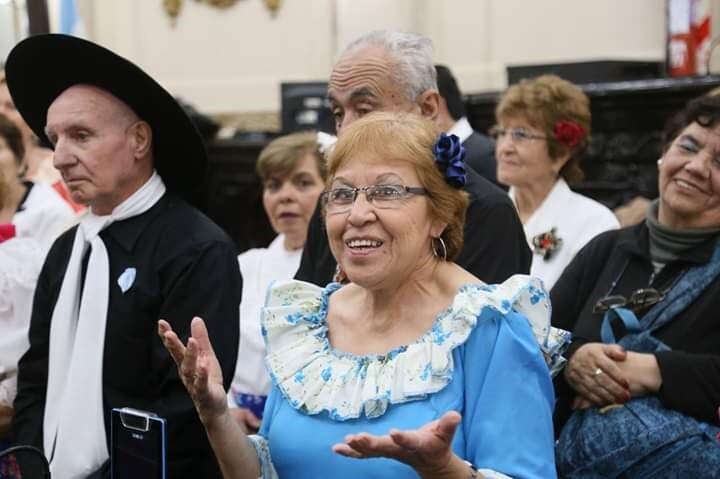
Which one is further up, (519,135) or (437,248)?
(437,248)

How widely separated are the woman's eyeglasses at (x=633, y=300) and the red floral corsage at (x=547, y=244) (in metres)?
1.21

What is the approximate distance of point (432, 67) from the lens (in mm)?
3195

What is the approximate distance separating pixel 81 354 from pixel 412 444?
56.6 inches

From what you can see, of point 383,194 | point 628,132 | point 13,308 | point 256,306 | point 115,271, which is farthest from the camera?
point 628,132

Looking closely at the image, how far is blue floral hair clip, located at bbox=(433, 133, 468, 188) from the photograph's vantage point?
2.35m

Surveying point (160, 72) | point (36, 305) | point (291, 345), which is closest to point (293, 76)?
point (160, 72)

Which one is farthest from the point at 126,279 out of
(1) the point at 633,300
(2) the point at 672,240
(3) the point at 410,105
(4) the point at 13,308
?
(2) the point at 672,240

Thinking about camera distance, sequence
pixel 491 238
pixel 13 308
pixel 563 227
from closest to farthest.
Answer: pixel 491 238, pixel 13 308, pixel 563 227

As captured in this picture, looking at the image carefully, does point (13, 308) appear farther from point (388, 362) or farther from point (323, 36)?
point (323, 36)

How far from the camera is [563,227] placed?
4.47m

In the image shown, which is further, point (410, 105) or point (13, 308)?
point (13, 308)

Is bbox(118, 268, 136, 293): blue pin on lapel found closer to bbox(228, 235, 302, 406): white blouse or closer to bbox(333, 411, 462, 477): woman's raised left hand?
bbox(228, 235, 302, 406): white blouse

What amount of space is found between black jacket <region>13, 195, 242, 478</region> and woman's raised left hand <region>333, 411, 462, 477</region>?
→ 1144 mm

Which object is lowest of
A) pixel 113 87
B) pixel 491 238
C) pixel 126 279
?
pixel 126 279
